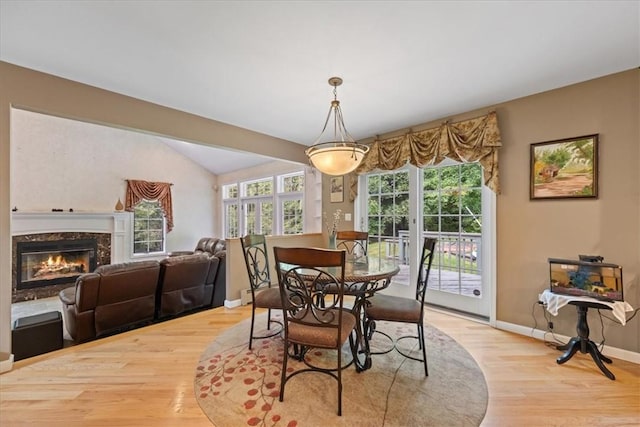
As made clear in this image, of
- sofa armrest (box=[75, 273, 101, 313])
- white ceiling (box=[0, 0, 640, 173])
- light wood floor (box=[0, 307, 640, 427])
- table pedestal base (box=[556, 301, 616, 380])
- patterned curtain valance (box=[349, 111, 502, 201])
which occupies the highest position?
white ceiling (box=[0, 0, 640, 173])

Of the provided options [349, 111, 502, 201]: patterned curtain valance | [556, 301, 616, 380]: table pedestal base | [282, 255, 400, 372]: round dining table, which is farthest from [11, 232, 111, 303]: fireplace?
[556, 301, 616, 380]: table pedestal base

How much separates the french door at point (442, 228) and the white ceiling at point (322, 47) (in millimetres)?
1008

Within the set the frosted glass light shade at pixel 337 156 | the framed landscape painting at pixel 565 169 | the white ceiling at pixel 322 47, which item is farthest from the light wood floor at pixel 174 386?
the white ceiling at pixel 322 47

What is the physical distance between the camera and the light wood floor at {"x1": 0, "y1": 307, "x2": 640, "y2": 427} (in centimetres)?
158

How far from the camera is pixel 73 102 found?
7.88 ft

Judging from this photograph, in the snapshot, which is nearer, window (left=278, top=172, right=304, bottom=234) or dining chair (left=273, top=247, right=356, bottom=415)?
dining chair (left=273, top=247, right=356, bottom=415)

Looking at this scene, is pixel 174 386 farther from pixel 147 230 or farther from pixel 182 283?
pixel 147 230

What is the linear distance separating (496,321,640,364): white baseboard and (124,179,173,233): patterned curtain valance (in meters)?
6.97

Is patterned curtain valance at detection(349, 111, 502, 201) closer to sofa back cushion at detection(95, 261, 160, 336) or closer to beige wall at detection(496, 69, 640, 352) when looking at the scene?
beige wall at detection(496, 69, 640, 352)

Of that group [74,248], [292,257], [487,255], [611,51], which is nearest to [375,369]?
[292,257]

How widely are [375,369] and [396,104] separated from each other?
2.57 m

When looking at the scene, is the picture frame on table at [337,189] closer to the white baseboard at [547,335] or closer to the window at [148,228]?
the white baseboard at [547,335]

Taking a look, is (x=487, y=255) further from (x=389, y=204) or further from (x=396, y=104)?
(x=396, y=104)

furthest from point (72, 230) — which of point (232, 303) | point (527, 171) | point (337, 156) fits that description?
point (527, 171)
